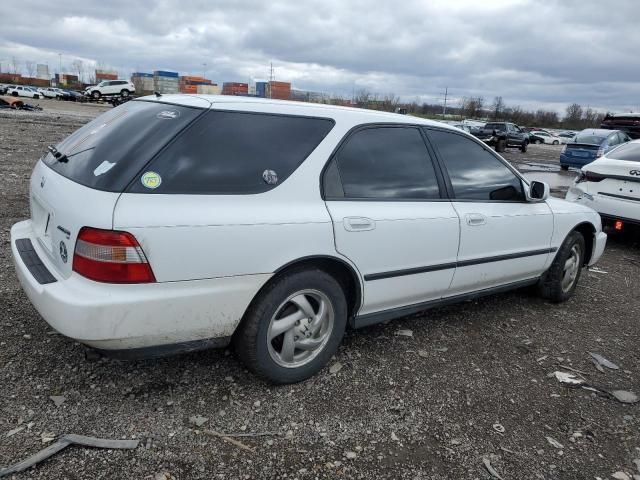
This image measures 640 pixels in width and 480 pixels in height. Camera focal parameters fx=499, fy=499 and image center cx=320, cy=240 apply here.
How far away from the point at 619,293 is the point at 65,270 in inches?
210

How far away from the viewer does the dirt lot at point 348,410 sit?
2396mm

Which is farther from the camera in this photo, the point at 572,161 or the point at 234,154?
the point at 572,161

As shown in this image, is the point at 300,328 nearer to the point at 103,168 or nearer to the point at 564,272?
the point at 103,168

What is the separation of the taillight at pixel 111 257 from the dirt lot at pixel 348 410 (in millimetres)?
817

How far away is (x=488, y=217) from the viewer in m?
3.79

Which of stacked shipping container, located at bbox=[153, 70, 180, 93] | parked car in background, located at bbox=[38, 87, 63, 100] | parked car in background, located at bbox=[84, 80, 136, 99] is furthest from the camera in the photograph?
stacked shipping container, located at bbox=[153, 70, 180, 93]

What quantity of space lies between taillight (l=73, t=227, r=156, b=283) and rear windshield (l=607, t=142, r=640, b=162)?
6.89 meters

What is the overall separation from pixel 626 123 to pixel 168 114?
62.1 ft

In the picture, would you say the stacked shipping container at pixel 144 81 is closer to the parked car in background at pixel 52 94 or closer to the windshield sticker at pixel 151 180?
the parked car in background at pixel 52 94

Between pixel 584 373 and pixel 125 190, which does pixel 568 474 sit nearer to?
pixel 584 373

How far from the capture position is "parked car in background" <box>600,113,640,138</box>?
1702cm

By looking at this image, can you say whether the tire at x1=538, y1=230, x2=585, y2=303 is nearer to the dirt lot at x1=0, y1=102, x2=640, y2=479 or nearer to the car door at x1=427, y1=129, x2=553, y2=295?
the car door at x1=427, y1=129, x2=553, y2=295

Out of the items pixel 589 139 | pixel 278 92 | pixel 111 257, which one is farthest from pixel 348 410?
pixel 589 139

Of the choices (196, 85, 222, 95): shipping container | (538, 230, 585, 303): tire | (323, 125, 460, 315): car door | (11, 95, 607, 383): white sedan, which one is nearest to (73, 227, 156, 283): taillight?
(11, 95, 607, 383): white sedan
